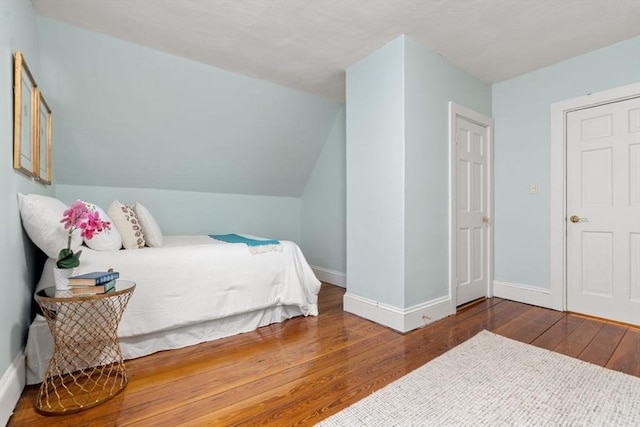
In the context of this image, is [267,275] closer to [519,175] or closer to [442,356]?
[442,356]

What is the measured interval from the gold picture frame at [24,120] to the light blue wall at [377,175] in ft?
7.57

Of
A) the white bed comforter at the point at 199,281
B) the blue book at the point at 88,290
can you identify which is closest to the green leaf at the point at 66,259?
the blue book at the point at 88,290

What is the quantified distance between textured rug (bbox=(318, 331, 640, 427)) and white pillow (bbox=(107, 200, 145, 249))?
72.2 inches

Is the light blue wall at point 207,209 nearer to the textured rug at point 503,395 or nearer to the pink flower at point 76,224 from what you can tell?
the pink flower at point 76,224

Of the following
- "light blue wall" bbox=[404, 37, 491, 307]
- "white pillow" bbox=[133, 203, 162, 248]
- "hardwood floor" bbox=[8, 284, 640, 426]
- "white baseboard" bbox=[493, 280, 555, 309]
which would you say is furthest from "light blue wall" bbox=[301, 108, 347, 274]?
"white pillow" bbox=[133, 203, 162, 248]

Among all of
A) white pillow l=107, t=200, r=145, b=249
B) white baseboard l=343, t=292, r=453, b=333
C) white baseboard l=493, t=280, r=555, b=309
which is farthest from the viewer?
white baseboard l=493, t=280, r=555, b=309

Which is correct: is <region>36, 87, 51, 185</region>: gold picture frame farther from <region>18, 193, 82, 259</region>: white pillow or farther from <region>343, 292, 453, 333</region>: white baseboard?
<region>343, 292, 453, 333</region>: white baseboard

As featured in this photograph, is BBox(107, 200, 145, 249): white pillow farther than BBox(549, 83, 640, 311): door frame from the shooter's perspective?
No

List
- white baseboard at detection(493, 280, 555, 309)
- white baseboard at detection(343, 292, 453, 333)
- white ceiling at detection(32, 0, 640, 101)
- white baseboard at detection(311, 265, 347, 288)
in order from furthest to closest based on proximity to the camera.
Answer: white baseboard at detection(311, 265, 347, 288) < white baseboard at detection(493, 280, 555, 309) < white baseboard at detection(343, 292, 453, 333) < white ceiling at detection(32, 0, 640, 101)

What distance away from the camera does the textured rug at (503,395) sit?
138cm

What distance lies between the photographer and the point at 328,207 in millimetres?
4246

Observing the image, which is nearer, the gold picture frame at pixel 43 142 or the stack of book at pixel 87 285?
the stack of book at pixel 87 285

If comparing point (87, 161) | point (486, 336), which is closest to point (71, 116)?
point (87, 161)

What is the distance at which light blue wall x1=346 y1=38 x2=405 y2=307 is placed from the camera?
2.47 metres
